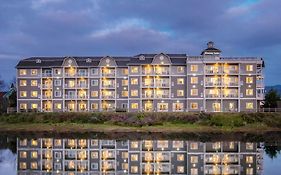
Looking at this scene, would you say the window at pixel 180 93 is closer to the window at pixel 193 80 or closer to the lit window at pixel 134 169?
the window at pixel 193 80

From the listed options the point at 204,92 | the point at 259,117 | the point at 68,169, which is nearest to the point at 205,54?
the point at 204,92

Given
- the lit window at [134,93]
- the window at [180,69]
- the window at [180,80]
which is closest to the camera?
the window at [180,69]

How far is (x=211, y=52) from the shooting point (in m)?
75.1

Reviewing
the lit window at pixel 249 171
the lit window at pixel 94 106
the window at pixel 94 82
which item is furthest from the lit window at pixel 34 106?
the lit window at pixel 249 171

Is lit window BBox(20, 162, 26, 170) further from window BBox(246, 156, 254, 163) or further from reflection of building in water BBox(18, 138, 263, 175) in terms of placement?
window BBox(246, 156, 254, 163)

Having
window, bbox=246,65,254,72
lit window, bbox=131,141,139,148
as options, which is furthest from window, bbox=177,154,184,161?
window, bbox=246,65,254,72

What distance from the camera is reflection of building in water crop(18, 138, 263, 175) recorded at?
3152 centimetres

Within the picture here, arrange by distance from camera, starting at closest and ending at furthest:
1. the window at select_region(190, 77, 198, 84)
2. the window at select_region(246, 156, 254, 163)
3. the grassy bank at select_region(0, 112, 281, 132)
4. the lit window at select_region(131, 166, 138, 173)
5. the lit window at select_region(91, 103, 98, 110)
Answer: the lit window at select_region(131, 166, 138, 173), the window at select_region(246, 156, 254, 163), the grassy bank at select_region(0, 112, 281, 132), the window at select_region(190, 77, 198, 84), the lit window at select_region(91, 103, 98, 110)

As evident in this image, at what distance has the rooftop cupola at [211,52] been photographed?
71625mm

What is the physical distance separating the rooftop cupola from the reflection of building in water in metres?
28.0

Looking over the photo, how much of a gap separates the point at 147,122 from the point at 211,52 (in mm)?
23807

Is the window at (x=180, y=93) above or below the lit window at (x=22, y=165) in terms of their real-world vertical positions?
above

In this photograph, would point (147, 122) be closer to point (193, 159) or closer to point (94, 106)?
point (94, 106)

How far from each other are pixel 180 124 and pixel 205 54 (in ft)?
63.9
